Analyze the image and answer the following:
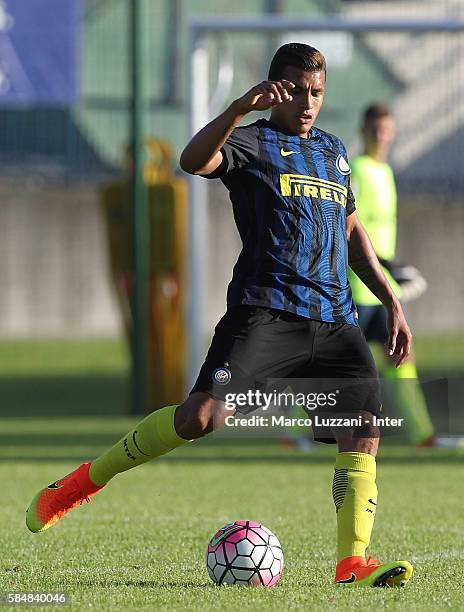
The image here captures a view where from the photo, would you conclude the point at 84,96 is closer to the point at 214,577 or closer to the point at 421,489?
the point at 421,489

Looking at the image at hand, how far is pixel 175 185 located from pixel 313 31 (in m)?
2.06

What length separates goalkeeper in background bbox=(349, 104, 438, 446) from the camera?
9984mm

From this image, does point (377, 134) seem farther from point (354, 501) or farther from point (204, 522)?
point (354, 501)

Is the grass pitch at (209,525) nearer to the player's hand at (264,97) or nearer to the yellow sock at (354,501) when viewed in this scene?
the yellow sock at (354,501)

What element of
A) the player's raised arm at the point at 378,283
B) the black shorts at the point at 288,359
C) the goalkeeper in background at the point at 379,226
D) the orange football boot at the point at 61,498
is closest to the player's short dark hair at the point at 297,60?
the player's raised arm at the point at 378,283

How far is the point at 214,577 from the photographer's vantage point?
554cm

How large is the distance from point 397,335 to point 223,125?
1173 mm

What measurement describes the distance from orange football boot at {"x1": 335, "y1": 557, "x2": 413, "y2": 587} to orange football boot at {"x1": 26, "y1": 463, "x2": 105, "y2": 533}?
3.25ft

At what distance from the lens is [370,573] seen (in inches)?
210

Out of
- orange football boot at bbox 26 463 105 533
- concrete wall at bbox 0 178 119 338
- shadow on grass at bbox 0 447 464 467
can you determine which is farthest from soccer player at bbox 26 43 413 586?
concrete wall at bbox 0 178 119 338

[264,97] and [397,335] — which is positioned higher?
[264,97]

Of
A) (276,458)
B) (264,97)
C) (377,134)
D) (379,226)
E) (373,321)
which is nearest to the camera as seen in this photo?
(264,97)

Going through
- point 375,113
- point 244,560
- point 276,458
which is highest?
point 375,113

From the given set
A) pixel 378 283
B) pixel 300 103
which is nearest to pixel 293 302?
pixel 378 283
